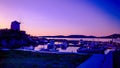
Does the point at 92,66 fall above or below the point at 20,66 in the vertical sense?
above

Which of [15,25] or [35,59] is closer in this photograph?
[35,59]

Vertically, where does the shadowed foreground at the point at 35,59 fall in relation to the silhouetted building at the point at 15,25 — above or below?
below

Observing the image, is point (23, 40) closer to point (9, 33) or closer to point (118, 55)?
point (9, 33)

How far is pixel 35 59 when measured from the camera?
5.37 meters

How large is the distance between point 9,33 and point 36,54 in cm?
4004

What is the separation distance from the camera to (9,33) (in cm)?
4478

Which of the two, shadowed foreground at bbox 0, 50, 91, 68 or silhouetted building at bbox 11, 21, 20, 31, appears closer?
shadowed foreground at bbox 0, 50, 91, 68

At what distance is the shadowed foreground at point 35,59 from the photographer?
465 centimetres

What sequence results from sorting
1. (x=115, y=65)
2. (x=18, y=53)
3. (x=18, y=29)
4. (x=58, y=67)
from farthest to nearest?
1. (x=18, y=29)
2. (x=18, y=53)
3. (x=58, y=67)
4. (x=115, y=65)

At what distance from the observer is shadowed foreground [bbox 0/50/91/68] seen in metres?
4.65

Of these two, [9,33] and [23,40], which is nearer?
[9,33]

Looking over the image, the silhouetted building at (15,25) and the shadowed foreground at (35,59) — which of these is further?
the silhouetted building at (15,25)

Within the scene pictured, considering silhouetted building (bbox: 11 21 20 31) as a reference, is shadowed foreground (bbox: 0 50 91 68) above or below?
below

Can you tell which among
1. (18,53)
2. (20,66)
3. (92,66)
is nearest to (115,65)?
(92,66)
